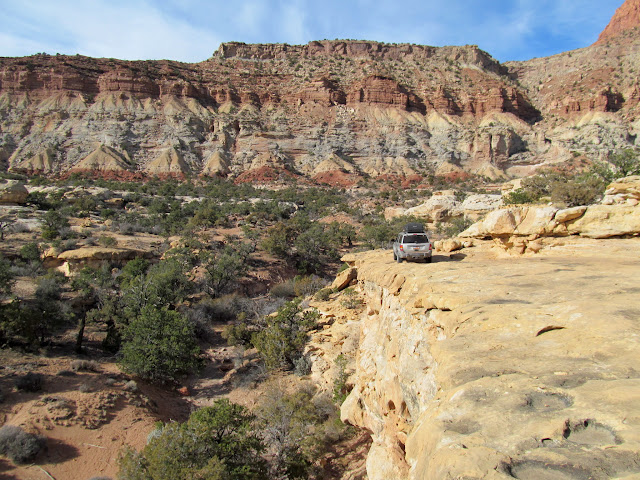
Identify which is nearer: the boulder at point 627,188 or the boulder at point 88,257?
the boulder at point 627,188

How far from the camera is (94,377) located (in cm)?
1180

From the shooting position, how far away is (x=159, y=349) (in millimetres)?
12758

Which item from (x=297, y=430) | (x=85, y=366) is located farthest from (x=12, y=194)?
(x=297, y=430)

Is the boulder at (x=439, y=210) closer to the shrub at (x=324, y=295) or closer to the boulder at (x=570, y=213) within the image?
the shrub at (x=324, y=295)

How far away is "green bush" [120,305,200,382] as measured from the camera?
12.5 meters

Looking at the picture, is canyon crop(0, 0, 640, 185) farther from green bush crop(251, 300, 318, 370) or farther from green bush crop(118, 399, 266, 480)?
green bush crop(118, 399, 266, 480)

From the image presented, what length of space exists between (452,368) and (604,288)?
376 centimetres

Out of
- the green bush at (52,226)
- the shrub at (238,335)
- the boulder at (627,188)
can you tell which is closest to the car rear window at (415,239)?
the boulder at (627,188)

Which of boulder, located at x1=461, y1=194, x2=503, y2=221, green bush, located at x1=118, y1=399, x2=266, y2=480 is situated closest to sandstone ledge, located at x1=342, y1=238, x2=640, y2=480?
green bush, located at x1=118, y1=399, x2=266, y2=480

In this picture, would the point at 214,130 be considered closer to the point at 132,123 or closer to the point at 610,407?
the point at 132,123

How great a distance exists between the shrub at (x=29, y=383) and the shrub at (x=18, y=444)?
178cm

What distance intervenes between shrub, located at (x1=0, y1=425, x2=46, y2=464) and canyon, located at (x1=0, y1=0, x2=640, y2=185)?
2082 inches

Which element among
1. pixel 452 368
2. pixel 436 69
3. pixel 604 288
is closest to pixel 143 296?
pixel 452 368

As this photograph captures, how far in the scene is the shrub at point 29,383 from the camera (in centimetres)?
1038
